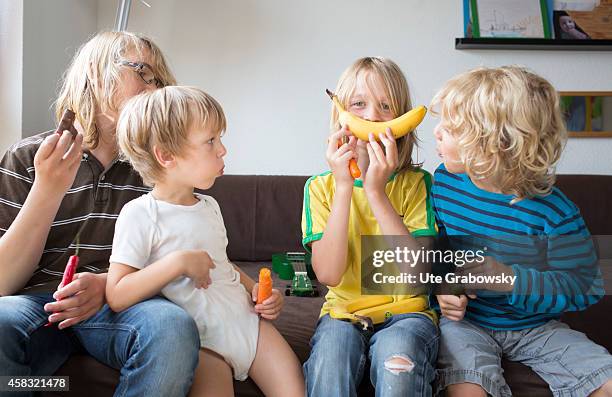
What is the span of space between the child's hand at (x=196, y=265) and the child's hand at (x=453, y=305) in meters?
0.54

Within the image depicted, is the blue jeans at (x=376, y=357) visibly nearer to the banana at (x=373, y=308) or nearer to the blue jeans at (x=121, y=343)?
the banana at (x=373, y=308)

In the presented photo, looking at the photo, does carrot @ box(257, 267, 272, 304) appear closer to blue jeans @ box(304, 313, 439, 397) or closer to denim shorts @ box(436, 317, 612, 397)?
blue jeans @ box(304, 313, 439, 397)

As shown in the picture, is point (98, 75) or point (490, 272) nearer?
point (490, 272)

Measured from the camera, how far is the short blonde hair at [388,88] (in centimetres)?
160

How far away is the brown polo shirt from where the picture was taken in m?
1.48

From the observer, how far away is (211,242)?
139 centimetres

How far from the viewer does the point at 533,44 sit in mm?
2789

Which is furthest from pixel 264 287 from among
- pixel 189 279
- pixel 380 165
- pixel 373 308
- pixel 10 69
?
pixel 10 69

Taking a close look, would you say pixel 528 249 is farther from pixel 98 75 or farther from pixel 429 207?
pixel 98 75

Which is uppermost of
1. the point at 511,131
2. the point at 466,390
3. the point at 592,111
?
the point at 511,131

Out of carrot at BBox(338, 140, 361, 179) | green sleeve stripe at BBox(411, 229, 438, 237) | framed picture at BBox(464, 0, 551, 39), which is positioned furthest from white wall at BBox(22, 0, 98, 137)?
framed picture at BBox(464, 0, 551, 39)

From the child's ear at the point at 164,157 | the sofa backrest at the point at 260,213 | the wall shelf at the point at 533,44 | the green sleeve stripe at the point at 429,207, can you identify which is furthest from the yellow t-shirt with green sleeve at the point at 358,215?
the wall shelf at the point at 533,44

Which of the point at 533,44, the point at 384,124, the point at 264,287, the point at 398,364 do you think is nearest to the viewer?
the point at 398,364

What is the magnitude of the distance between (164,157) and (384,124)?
20.3 inches
